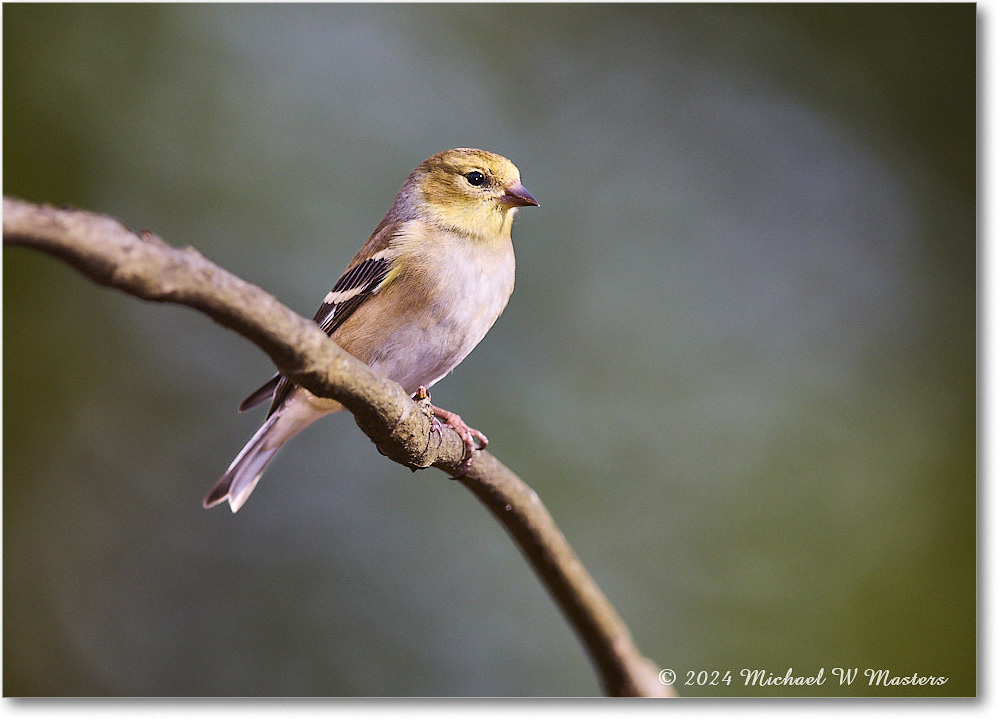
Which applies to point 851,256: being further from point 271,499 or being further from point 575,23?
point 271,499

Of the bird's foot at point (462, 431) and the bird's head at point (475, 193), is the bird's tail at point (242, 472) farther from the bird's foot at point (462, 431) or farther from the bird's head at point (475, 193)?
the bird's head at point (475, 193)

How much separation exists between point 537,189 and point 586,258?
35 centimetres

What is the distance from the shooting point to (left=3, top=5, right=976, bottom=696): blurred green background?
2055mm

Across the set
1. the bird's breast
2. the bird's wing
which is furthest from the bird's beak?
the bird's wing

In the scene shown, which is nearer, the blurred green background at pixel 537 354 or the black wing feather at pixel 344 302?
the black wing feather at pixel 344 302

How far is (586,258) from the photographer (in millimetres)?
2395

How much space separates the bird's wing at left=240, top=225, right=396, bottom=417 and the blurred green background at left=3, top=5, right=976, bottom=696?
0.18m

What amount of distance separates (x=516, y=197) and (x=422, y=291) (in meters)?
0.33

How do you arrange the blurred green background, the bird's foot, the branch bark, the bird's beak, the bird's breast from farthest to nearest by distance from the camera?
the blurred green background, the bird's beak, the bird's breast, the bird's foot, the branch bark

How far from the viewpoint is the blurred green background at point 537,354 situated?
2.05 metres

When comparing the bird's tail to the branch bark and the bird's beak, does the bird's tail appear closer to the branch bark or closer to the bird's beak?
the branch bark

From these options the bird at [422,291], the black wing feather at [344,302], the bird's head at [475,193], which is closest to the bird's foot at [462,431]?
the bird at [422,291]

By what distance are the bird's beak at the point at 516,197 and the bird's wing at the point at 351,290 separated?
0.90 feet

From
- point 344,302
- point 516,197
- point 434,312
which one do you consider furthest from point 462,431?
point 516,197
